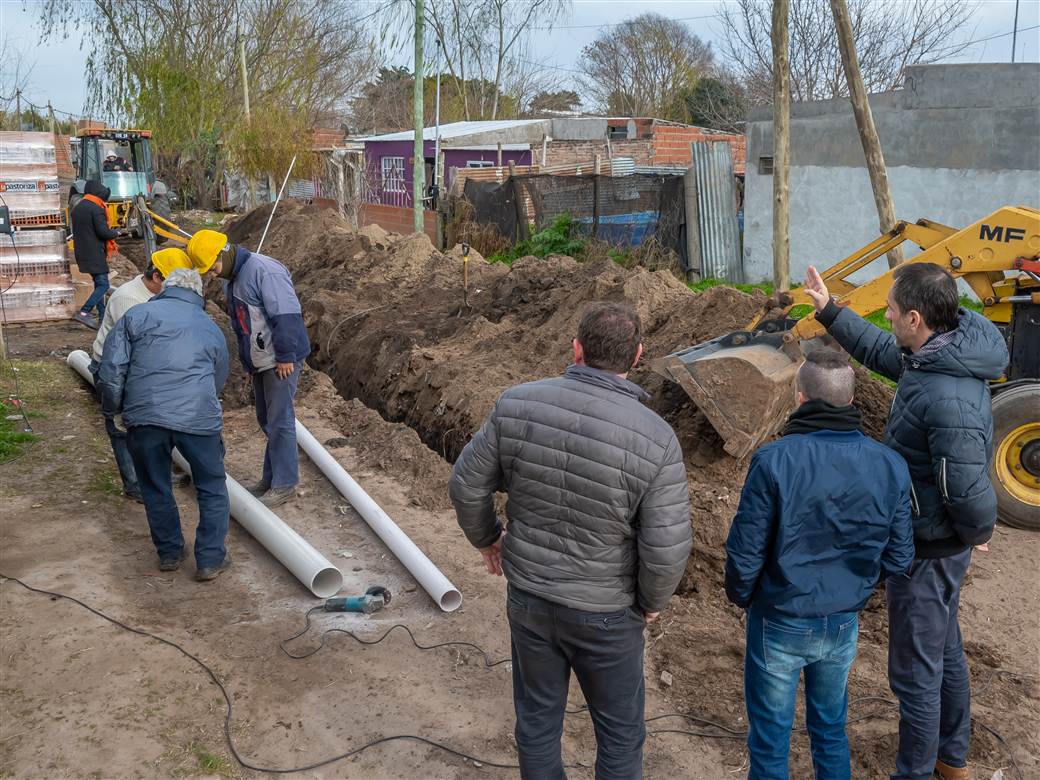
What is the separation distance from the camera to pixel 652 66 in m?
42.7

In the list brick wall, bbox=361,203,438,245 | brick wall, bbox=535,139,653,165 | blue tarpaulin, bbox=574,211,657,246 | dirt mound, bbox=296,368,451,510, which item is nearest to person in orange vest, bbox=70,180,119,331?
dirt mound, bbox=296,368,451,510

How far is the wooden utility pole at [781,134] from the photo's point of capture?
1034 cm

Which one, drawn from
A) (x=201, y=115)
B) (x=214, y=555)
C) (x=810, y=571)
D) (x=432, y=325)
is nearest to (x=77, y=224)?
(x=432, y=325)

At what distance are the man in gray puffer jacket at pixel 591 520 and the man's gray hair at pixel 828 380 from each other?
1.74 ft

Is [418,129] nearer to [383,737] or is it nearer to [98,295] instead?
[98,295]

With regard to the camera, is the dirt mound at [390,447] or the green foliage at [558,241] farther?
the green foliage at [558,241]

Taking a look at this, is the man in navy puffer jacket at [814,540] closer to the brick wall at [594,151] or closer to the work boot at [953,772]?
the work boot at [953,772]

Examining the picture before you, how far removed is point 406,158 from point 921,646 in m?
27.5

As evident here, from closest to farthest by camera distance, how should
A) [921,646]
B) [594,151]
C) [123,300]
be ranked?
[921,646]
[123,300]
[594,151]

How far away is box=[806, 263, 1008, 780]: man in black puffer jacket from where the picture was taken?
3402 millimetres

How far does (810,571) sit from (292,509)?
451 cm

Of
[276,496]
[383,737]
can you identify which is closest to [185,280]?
[276,496]

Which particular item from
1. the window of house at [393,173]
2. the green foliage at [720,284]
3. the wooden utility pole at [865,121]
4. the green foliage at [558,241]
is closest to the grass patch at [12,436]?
the wooden utility pole at [865,121]

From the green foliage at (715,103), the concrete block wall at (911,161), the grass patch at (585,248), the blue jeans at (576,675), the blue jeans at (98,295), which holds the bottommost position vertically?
the blue jeans at (576,675)
